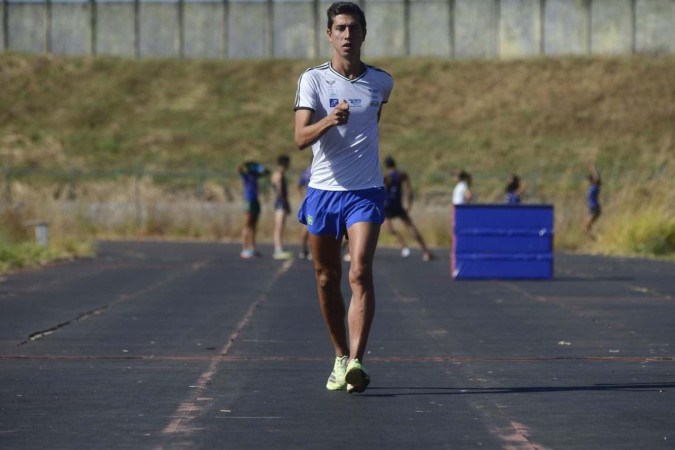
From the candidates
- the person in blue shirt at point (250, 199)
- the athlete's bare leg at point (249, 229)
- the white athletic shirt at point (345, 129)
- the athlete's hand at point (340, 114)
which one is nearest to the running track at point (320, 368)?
the white athletic shirt at point (345, 129)

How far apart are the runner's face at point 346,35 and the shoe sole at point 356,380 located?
1865 mm

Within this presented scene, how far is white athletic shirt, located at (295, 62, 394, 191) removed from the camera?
971cm

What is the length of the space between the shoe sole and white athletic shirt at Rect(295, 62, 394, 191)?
1.11m

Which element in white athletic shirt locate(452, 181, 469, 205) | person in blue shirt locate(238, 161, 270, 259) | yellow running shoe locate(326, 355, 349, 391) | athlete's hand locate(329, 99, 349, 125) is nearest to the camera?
athlete's hand locate(329, 99, 349, 125)

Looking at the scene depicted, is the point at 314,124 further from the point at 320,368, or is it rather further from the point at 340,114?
the point at 320,368

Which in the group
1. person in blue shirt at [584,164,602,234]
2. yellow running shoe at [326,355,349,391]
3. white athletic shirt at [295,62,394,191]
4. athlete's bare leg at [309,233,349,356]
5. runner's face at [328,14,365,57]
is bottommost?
person in blue shirt at [584,164,602,234]

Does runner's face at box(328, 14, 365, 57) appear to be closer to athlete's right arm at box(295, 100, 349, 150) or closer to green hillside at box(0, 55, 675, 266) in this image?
athlete's right arm at box(295, 100, 349, 150)

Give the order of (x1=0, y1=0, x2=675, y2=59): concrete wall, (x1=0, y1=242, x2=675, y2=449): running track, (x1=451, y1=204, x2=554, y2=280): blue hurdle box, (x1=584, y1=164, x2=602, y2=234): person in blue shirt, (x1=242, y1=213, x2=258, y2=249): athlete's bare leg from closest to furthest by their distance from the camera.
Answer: (x1=0, y1=242, x2=675, y2=449): running track, (x1=451, y1=204, x2=554, y2=280): blue hurdle box, (x1=242, y1=213, x2=258, y2=249): athlete's bare leg, (x1=584, y1=164, x2=602, y2=234): person in blue shirt, (x1=0, y1=0, x2=675, y2=59): concrete wall

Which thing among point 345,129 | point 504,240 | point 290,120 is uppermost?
point 345,129

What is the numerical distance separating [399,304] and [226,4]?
58.7 m

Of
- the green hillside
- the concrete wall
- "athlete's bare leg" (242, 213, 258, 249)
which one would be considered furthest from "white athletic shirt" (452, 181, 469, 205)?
the concrete wall

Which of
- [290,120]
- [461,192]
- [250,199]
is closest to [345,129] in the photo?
[250,199]

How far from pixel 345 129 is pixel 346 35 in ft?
1.82

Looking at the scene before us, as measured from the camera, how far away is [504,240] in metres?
22.8
